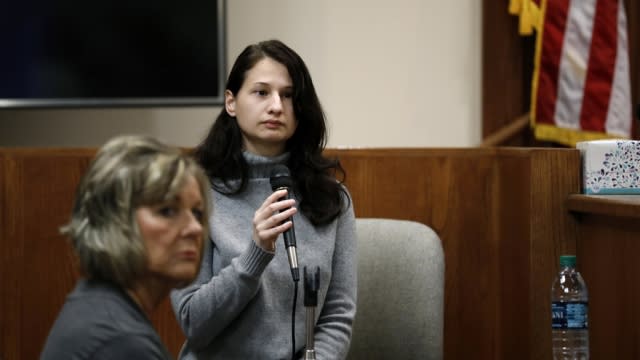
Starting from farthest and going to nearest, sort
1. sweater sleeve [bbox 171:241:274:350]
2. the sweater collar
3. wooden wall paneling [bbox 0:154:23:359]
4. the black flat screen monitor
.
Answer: the black flat screen monitor → wooden wall paneling [bbox 0:154:23:359] → the sweater collar → sweater sleeve [bbox 171:241:274:350]

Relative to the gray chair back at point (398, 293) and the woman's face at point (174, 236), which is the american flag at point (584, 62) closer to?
the gray chair back at point (398, 293)

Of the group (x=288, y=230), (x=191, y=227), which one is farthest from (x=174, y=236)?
(x=288, y=230)

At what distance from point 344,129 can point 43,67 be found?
4.05ft

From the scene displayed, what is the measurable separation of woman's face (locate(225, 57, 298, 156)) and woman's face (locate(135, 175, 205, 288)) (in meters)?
1.01

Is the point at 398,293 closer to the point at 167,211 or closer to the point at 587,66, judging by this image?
the point at 167,211

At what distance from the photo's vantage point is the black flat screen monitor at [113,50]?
3779 mm

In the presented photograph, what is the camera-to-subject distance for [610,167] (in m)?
2.60

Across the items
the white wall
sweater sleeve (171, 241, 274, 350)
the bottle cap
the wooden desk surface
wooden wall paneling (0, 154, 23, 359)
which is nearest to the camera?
sweater sleeve (171, 241, 274, 350)

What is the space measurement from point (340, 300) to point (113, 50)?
1799mm

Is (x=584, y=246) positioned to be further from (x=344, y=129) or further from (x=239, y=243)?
(x=344, y=129)

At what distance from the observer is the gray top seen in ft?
4.03

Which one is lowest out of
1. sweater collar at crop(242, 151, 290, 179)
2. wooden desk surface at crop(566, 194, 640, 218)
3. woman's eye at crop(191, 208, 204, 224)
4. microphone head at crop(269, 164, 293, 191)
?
wooden desk surface at crop(566, 194, 640, 218)

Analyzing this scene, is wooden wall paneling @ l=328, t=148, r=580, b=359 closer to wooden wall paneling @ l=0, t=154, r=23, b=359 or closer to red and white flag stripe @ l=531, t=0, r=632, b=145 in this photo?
wooden wall paneling @ l=0, t=154, r=23, b=359

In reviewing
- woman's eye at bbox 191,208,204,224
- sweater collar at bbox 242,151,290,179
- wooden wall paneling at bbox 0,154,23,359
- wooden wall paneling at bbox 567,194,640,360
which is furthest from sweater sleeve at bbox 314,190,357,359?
wooden wall paneling at bbox 0,154,23,359
